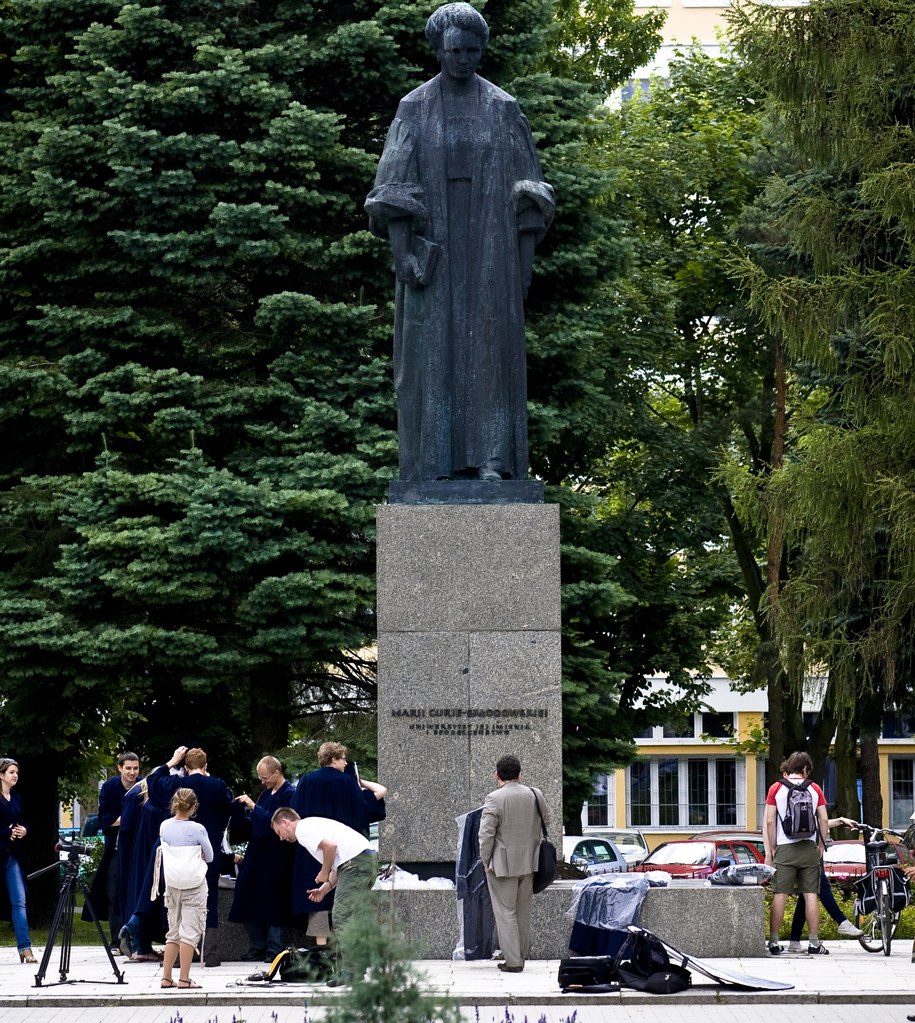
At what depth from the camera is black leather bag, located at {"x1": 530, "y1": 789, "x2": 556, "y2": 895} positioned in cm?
1302

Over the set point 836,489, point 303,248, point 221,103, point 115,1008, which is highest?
point 221,103

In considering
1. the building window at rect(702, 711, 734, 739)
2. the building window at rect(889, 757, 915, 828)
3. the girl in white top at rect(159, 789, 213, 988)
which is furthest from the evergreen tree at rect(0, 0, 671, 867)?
the building window at rect(889, 757, 915, 828)

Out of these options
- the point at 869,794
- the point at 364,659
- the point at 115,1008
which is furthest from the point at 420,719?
→ the point at 869,794

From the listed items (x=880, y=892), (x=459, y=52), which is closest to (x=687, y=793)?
(x=880, y=892)

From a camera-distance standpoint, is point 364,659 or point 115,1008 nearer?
point 115,1008

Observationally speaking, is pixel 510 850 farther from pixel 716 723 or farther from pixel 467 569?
pixel 716 723

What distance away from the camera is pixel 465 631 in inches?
553

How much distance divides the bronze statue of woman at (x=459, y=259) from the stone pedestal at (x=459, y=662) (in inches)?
26.3

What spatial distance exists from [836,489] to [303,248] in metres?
6.44

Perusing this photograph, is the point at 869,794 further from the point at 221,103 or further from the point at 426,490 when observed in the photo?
the point at 426,490

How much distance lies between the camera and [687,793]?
220 ft

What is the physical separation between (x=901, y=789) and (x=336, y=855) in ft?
186

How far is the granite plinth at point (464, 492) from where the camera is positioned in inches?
567

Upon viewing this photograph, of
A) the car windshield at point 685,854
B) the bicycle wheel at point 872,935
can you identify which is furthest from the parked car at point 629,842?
the bicycle wheel at point 872,935
